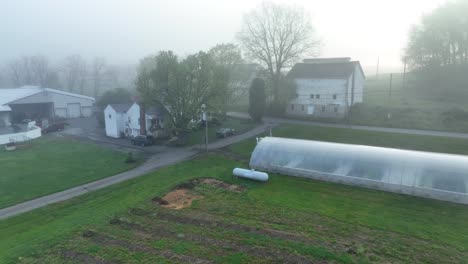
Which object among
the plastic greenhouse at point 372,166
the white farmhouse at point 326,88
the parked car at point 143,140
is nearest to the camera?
the plastic greenhouse at point 372,166

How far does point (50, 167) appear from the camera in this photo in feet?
98.4

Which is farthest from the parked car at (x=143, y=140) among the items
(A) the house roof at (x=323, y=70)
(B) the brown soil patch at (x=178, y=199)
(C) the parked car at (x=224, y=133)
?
(A) the house roof at (x=323, y=70)

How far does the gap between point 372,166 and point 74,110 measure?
62.3 m

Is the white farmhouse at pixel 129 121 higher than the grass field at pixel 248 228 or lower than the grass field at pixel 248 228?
higher

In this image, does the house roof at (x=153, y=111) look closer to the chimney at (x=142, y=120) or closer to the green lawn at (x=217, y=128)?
the chimney at (x=142, y=120)

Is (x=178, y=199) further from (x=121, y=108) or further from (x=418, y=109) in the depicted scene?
(x=418, y=109)

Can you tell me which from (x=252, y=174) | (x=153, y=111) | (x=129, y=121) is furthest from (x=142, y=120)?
(x=252, y=174)

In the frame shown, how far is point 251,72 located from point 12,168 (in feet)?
119

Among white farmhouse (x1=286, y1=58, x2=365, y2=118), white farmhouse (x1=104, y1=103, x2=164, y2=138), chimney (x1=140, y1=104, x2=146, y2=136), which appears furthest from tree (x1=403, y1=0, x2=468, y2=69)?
chimney (x1=140, y1=104, x2=146, y2=136)

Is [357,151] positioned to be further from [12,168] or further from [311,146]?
[12,168]

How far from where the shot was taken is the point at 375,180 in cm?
2064

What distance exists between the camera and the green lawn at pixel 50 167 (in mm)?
24094

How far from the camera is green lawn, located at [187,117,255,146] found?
1499 inches

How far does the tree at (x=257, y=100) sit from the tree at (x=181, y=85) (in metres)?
9.18
